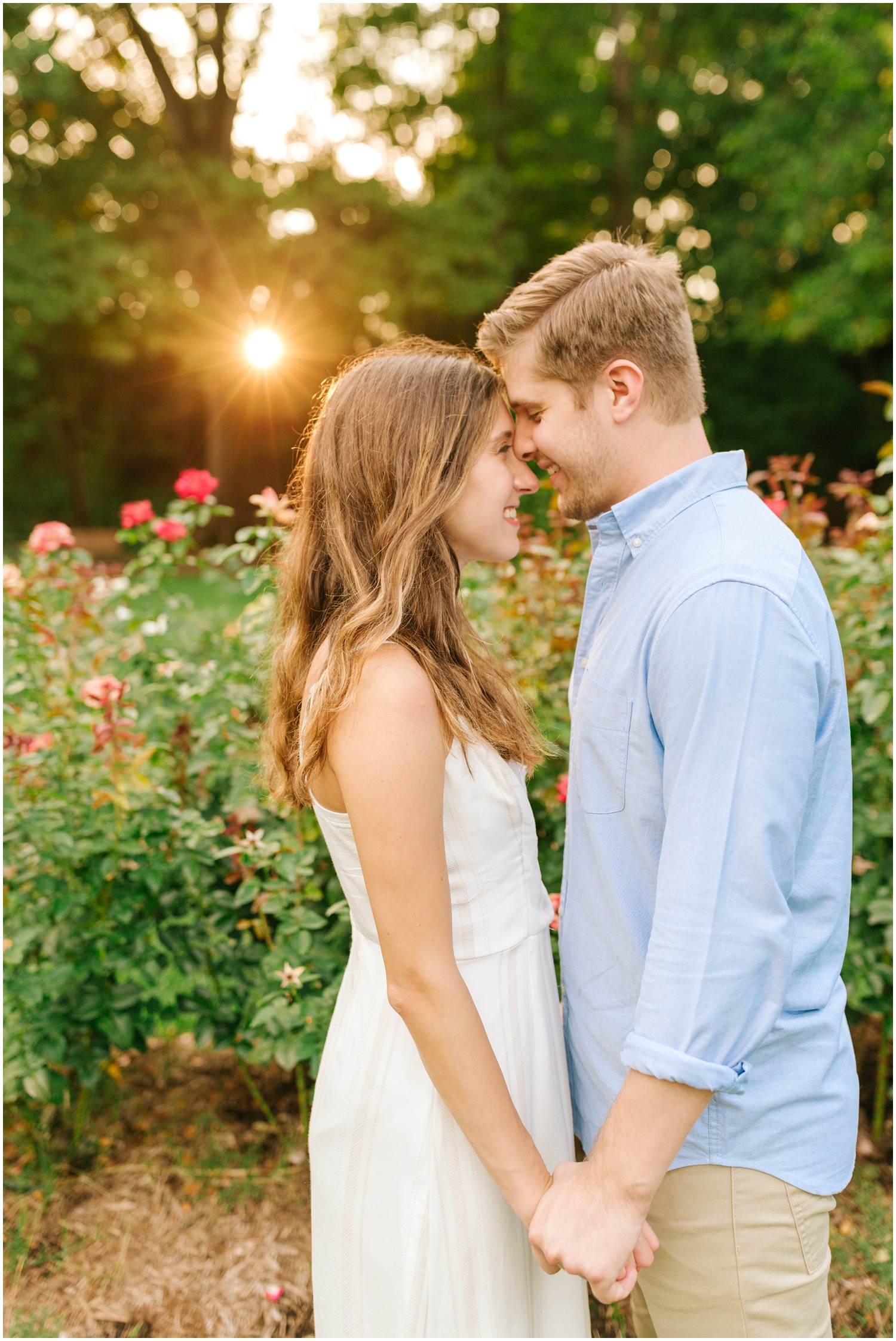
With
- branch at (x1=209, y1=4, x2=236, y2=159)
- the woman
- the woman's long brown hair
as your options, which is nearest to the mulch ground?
the woman

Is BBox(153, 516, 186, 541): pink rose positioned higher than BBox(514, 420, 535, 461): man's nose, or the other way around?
BBox(153, 516, 186, 541): pink rose

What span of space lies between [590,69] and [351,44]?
6.68 m

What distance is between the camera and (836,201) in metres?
15.0

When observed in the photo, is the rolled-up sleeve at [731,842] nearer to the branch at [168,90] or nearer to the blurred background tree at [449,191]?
the blurred background tree at [449,191]

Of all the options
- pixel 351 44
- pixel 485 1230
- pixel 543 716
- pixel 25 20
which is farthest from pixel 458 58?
pixel 485 1230

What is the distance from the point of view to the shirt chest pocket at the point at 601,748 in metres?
1.42

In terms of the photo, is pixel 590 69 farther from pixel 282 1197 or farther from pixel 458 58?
pixel 282 1197

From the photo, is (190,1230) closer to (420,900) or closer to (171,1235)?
(171,1235)

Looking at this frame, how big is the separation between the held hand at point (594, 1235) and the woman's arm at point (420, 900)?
0.22 ft

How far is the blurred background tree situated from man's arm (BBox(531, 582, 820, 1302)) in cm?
1378

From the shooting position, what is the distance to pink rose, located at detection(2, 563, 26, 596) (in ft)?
9.25

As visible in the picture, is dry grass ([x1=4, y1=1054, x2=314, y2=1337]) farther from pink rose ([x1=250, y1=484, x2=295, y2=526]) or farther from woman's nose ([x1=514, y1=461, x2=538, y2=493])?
woman's nose ([x1=514, y1=461, x2=538, y2=493])

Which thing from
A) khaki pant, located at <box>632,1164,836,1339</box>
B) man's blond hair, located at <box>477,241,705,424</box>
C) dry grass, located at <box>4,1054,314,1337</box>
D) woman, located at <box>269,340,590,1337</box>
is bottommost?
dry grass, located at <box>4,1054,314,1337</box>

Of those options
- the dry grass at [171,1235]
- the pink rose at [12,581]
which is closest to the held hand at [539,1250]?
the dry grass at [171,1235]
